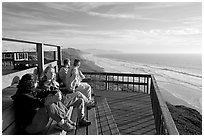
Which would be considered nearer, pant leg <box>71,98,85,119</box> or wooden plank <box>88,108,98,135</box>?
wooden plank <box>88,108,98,135</box>

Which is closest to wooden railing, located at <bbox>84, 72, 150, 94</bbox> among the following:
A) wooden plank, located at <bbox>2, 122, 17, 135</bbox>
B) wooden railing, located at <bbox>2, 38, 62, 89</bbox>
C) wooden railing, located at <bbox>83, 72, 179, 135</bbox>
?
wooden railing, located at <bbox>83, 72, 179, 135</bbox>

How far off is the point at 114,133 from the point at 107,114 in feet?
2.22

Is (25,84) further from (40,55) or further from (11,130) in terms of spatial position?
(40,55)

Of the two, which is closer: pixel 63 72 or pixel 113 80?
pixel 63 72

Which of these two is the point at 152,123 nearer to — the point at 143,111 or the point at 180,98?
the point at 143,111

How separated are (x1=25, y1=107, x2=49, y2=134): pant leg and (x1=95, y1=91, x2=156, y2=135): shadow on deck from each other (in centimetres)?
160

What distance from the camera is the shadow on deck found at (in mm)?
3344

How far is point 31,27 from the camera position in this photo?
9344 millimetres

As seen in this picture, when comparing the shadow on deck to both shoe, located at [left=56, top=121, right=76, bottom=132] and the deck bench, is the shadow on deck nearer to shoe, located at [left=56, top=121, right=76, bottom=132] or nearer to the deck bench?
the deck bench

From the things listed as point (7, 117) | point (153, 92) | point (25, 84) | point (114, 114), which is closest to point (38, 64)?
point (25, 84)

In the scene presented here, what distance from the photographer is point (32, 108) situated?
7.00 feet

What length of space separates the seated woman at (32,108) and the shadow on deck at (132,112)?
5.10ft

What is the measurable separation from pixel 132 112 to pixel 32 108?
2.75 metres

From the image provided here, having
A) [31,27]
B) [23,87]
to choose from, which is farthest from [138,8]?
[31,27]
